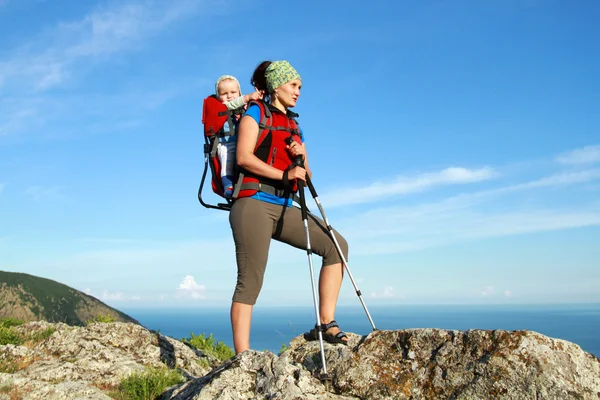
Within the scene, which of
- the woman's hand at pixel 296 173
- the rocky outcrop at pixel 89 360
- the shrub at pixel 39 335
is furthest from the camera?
the shrub at pixel 39 335

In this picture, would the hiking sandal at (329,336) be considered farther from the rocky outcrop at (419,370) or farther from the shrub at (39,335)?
the shrub at (39,335)

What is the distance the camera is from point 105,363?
7844 mm

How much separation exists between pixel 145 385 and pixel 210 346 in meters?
4.94

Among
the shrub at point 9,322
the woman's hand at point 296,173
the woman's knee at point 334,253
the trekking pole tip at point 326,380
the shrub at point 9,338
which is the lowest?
the trekking pole tip at point 326,380

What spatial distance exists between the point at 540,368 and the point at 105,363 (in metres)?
6.23

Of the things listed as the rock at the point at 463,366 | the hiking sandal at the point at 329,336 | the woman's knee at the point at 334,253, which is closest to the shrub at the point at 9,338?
the hiking sandal at the point at 329,336

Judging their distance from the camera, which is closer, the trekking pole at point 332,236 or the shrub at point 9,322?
the trekking pole at point 332,236

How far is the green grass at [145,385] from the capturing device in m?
6.49

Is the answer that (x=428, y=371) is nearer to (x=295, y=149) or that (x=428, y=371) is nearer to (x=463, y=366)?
(x=463, y=366)

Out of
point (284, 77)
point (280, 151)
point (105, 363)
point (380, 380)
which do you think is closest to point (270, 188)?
point (280, 151)

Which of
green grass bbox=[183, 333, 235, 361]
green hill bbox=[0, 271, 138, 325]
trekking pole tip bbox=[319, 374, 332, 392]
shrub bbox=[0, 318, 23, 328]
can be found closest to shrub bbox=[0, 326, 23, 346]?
shrub bbox=[0, 318, 23, 328]

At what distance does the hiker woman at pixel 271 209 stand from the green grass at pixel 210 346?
548 centimetres

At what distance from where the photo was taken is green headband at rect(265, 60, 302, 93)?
20.5ft

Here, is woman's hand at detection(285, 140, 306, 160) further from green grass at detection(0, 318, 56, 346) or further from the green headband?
green grass at detection(0, 318, 56, 346)
